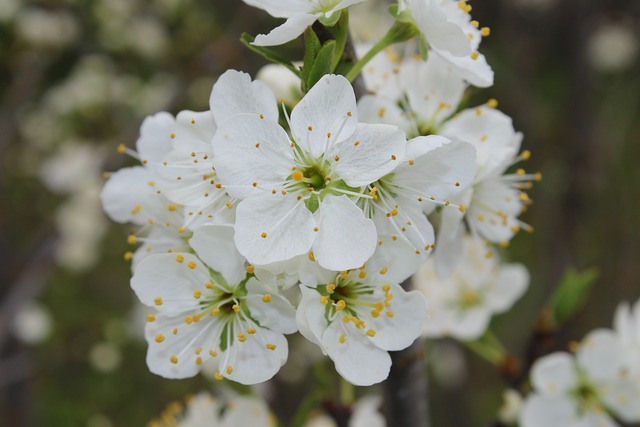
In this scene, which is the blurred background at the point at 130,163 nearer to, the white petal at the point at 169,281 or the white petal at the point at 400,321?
the white petal at the point at 169,281

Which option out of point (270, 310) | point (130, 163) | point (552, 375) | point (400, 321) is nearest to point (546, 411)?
Answer: point (552, 375)

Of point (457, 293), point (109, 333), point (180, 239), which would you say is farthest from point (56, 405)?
point (180, 239)

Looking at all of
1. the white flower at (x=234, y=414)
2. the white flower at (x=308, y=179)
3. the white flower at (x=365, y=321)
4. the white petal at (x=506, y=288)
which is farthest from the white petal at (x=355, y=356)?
the white petal at (x=506, y=288)

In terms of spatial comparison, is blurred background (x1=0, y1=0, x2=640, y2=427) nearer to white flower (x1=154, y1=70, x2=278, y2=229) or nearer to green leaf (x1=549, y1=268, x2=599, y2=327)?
green leaf (x1=549, y1=268, x2=599, y2=327)

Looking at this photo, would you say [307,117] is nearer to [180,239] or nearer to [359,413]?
[180,239]

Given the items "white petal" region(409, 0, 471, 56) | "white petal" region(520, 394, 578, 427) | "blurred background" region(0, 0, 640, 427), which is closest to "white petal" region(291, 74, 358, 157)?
"white petal" region(409, 0, 471, 56)

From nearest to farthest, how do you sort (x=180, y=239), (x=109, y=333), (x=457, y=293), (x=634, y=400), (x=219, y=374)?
(x=219, y=374) < (x=180, y=239) < (x=634, y=400) < (x=457, y=293) < (x=109, y=333)

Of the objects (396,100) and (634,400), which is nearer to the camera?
(396,100)

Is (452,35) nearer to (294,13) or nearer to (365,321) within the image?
(294,13)
